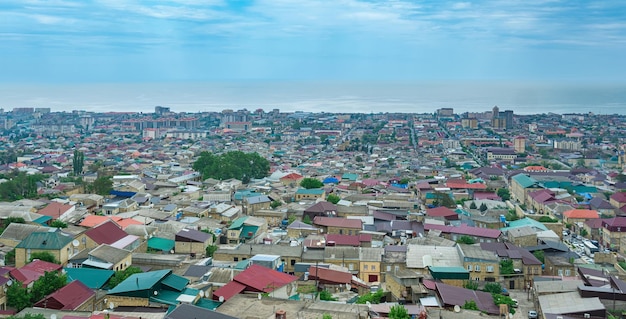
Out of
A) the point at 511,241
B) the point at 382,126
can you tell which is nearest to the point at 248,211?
the point at 511,241

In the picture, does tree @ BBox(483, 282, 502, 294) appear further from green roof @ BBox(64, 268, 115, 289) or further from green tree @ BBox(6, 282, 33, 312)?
green tree @ BBox(6, 282, 33, 312)

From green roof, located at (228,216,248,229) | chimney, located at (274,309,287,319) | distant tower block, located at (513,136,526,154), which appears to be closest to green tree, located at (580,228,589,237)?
green roof, located at (228,216,248,229)

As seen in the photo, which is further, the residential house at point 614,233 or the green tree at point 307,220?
the green tree at point 307,220

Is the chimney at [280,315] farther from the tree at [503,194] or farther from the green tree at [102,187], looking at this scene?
the tree at [503,194]

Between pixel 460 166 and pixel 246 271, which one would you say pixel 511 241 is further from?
pixel 460 166

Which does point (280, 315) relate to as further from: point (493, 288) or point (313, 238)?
point (313, 238)

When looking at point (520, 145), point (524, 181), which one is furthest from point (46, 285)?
point (520, 145)

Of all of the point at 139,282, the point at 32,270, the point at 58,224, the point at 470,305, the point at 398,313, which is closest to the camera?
the point at 398,313

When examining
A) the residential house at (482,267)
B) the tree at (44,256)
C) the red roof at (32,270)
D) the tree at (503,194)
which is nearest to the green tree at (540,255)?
the residential house at (482,267)
